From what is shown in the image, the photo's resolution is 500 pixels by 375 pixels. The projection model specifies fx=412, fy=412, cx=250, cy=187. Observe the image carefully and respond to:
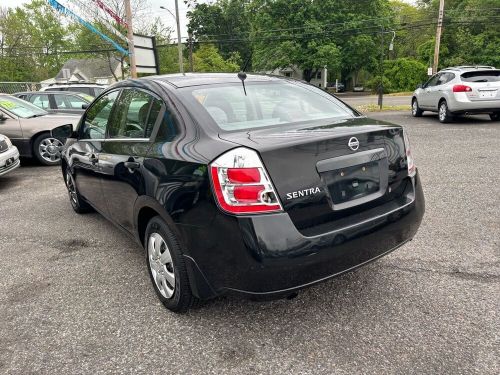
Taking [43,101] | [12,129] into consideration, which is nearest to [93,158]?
[12,129]

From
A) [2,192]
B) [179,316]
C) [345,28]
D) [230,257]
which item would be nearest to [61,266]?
[179,316]

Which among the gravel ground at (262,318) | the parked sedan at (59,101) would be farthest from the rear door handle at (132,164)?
the parked sedan at (59,101)

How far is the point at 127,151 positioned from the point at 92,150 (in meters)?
0.87

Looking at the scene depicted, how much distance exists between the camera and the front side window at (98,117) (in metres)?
3.67

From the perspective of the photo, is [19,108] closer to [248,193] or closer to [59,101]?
[59,101]

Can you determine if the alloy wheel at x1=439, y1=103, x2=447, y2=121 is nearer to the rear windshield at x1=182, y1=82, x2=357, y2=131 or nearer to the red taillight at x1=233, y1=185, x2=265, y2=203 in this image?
the rear windshield at x1=182, y1=82, x2=357, y2=131

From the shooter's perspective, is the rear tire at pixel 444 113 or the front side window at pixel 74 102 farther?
the rear tire at pixel 444 113

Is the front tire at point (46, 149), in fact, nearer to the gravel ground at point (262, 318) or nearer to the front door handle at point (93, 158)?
the gravel ground at point (262, 318)

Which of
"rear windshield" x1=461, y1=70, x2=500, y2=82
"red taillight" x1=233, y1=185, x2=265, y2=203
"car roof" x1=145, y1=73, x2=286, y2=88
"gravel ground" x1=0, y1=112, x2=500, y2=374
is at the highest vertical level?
"car roof" x1=145, y1=73, x2=286, y2=88

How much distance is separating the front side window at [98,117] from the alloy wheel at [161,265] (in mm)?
1317

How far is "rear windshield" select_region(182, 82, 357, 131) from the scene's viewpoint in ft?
9.04

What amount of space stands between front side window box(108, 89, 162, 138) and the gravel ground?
3.78 ft

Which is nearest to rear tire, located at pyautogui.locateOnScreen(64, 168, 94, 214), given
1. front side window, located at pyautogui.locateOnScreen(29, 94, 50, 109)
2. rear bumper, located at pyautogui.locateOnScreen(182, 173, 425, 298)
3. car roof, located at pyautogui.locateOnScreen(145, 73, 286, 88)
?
car roof, located at pyautogui.locateOnScreen(145, 73, 286, 88)

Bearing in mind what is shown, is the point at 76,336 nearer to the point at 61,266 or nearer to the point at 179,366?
the point at 179,366
